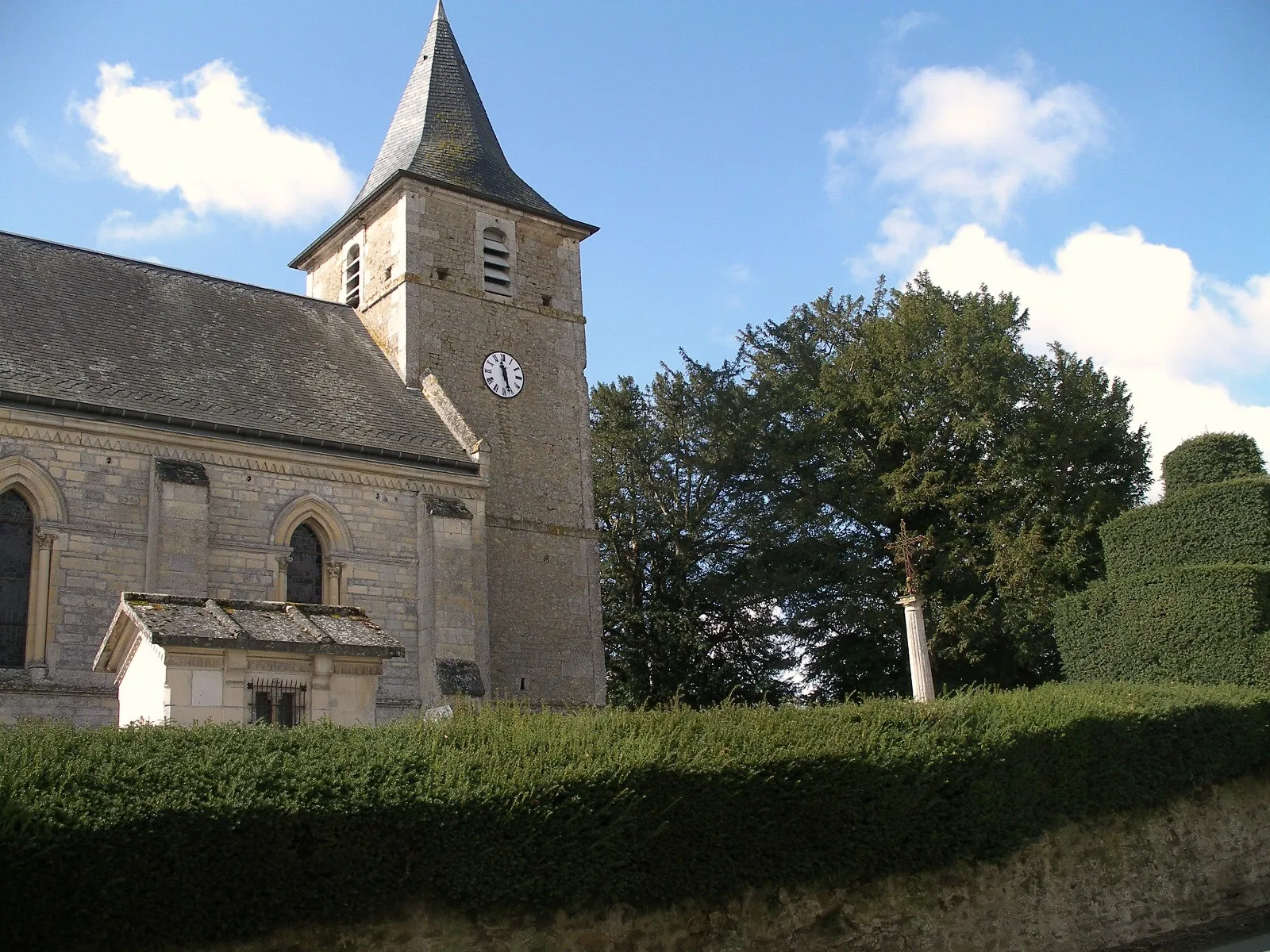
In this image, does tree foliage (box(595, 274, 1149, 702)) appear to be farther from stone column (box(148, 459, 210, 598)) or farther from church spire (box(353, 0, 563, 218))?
stone column (box(148, 459, 210, 598))

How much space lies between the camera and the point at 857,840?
39.1ft

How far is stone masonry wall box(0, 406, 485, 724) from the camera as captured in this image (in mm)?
17000

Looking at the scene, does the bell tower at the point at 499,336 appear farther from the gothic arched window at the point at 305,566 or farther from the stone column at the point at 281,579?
the stone column at the point at 281,579

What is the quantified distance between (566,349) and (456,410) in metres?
3.96

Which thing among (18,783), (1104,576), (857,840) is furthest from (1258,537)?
(18,783)

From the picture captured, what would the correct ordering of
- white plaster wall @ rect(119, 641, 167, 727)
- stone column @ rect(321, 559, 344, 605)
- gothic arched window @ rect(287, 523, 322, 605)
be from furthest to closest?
stone column @ rect(321, 559, 344, 605)
gothic arched window @ rect(287, 523, 322, 605)
white plaster wall @ rect(119, 641, 167, 727)

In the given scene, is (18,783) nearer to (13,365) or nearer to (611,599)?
(13,365)

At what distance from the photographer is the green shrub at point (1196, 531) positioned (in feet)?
64.1

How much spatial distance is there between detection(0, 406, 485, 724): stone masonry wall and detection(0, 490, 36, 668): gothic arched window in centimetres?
42

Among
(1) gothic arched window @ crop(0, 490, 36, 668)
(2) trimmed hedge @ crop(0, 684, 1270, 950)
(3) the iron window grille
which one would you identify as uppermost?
(1) gothic arched window @ crop(0, 490, 36, 668)

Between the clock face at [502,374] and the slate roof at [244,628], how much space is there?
11365 millimetres

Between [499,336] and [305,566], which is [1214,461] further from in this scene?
[305,566]

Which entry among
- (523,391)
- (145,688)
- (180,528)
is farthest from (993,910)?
(523,391)

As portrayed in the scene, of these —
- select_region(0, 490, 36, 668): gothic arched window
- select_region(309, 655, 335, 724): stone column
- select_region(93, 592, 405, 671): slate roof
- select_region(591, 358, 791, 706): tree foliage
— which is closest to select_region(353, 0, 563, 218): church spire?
select_region(591, 358, 791, 706): tree foliage
